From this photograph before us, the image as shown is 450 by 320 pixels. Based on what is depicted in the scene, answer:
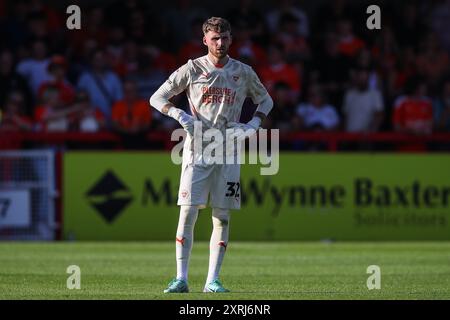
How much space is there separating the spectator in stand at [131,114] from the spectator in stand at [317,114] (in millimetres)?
2815

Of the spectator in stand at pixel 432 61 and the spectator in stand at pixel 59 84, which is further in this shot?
the spectator in stand at pixel 432 61

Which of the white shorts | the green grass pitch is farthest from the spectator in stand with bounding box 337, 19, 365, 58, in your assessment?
the white shorts

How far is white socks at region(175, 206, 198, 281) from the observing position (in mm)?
10672

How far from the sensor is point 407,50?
915 inches

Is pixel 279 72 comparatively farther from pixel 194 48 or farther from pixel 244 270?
pixel 244 270

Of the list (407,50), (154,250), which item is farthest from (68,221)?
(407,50)

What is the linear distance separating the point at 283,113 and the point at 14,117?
465cm

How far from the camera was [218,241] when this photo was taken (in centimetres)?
1085

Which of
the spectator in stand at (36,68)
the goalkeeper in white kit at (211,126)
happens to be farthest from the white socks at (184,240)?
the spectator in stand at (36,68)

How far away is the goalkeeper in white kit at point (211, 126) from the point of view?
1073 cm

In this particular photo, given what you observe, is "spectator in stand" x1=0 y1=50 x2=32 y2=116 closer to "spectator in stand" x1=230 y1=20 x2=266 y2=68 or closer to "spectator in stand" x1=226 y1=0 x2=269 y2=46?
"spectator in stand" x1=230 y1=20 x2=266 y2=68

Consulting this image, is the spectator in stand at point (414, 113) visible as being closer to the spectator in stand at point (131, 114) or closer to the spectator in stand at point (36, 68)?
the spectator in stand at point (131, 114)

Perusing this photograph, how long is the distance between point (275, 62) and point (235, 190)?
10685mm
